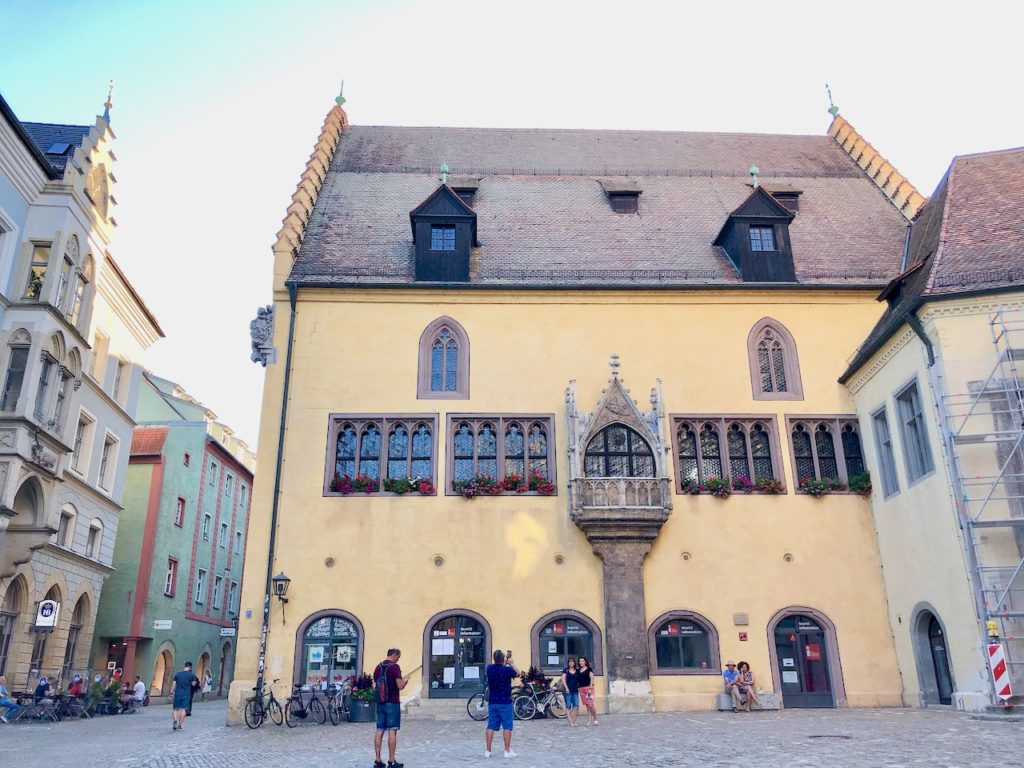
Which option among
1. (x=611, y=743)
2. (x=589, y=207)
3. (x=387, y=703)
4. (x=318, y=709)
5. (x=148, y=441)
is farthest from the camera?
(x=148, y=441)

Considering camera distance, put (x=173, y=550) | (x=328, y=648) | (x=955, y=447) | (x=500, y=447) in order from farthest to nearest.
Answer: (x=173, y=550) → (x=500, y=447) → (x=328, y=648) → (x=955, y=447)

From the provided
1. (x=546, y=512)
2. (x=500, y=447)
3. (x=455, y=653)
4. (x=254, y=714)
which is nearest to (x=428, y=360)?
(x=500, y=447)

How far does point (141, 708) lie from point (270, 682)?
15071mm

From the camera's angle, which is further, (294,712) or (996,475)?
(294,712)

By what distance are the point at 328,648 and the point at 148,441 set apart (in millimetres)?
20861

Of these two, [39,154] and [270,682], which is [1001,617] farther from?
[39,154]

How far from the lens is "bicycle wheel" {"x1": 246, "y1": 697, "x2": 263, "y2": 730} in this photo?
18.2 metres

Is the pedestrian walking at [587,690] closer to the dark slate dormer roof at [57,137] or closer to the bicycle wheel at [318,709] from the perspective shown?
the bicycle wheel at [318,709]

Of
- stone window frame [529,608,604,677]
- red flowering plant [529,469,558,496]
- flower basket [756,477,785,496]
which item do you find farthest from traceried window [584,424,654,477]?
stone window frame [529,608,604,677]

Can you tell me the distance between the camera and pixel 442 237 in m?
24.2

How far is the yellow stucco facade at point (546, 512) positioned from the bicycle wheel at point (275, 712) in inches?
30.2

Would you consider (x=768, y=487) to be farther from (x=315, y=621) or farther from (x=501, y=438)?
(x=315, y=621)

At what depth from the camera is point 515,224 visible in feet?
85.6

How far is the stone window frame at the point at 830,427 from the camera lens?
2195 cm
